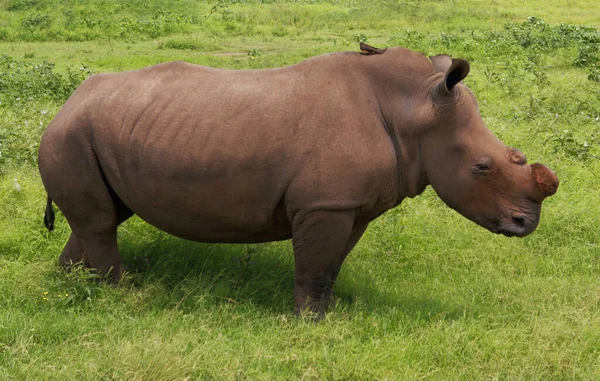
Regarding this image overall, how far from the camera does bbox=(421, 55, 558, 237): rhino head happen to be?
4.66 meters

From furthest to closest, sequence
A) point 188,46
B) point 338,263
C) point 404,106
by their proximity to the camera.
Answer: point 188,46 < point 338,263 < point 404,106

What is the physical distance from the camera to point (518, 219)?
185 inches

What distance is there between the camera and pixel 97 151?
494 cm

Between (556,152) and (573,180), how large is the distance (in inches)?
27.4

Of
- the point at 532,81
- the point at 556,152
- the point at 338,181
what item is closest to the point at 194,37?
the point at 532,81

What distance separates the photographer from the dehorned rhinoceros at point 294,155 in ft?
15.2

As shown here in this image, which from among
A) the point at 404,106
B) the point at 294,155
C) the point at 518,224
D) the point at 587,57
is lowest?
the point at 587,57

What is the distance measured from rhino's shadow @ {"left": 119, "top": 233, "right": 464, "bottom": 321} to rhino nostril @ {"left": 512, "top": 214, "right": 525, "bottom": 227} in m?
0.71

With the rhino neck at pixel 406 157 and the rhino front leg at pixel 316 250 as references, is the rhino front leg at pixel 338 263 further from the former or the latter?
the rhino neck at pixel 406 157

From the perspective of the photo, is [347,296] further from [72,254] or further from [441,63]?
[72,254]

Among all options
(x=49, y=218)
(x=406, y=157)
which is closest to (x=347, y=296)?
(x=406, y=157)

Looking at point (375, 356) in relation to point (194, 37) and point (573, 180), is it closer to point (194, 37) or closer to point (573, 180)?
point (573, 180)

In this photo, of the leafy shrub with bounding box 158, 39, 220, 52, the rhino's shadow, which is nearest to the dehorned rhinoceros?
the rhino's shadow

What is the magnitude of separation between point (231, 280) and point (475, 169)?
177 centimetres
